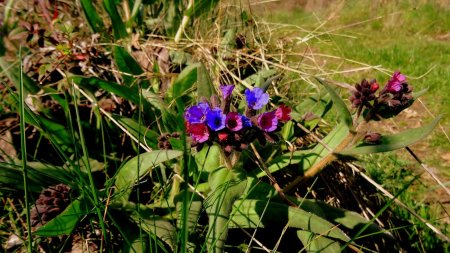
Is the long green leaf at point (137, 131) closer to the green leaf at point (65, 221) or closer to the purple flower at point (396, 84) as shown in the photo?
the green leaf at point (65, 221)

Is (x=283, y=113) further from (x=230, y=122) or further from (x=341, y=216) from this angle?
(x=341, y=216)

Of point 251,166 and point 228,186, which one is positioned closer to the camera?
point 228,186

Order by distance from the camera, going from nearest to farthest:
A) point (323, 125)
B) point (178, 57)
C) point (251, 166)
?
point (251, 166) → point (323, 125) → point (178, 57)

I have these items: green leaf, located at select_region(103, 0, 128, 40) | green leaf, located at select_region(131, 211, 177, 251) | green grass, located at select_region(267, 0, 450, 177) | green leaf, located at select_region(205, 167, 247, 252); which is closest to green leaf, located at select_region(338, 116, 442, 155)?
green leaf, located at select_region(205, 167, 247, 252)

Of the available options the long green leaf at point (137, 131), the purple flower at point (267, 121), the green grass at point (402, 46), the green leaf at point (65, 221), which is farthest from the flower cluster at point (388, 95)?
the green grass at point (402, 46)

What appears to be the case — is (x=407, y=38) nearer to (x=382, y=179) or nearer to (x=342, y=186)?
(x=382, y=179)

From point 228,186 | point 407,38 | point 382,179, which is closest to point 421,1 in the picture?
point 407,38

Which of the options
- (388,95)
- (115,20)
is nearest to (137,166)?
(388,95)
